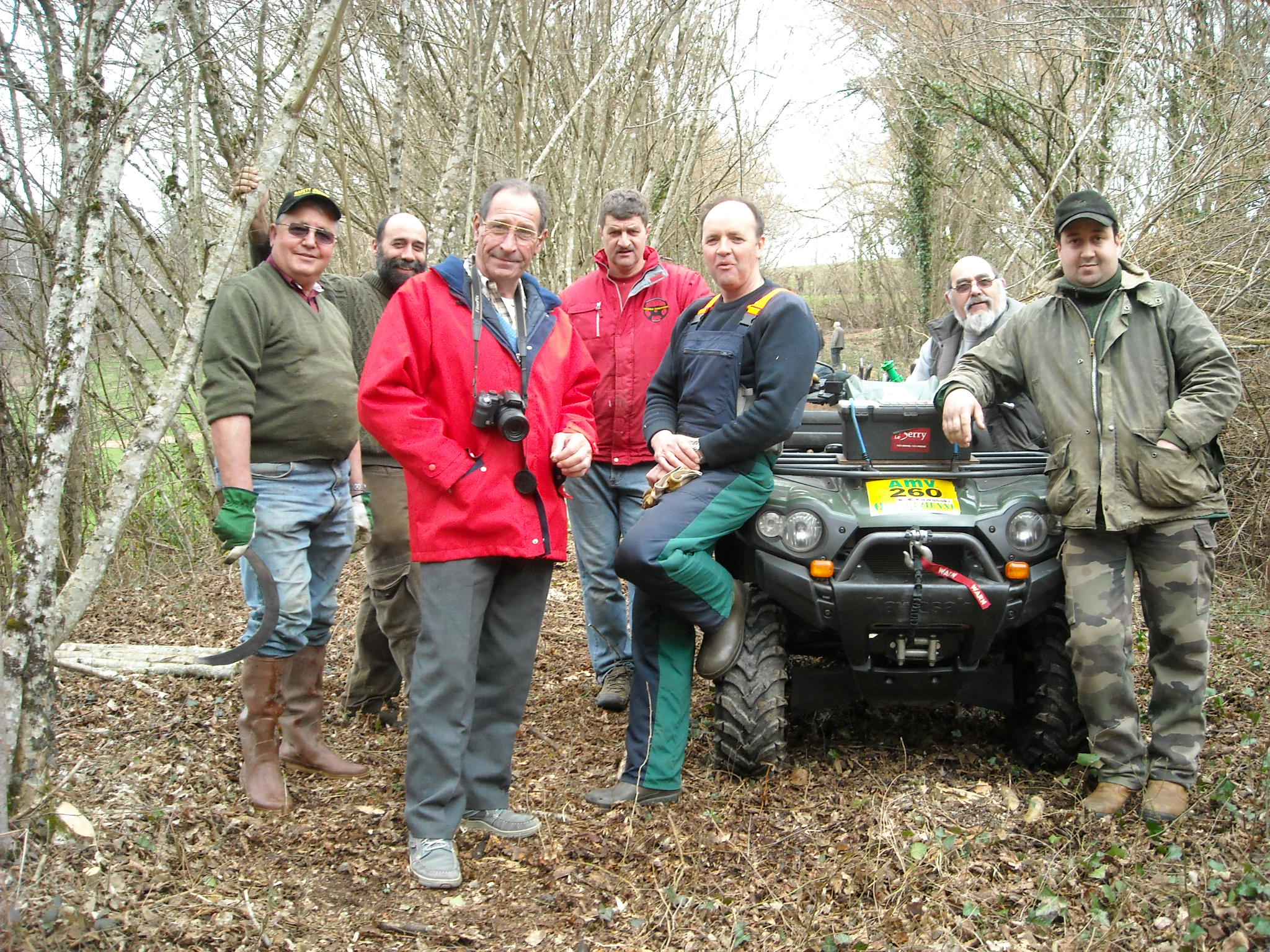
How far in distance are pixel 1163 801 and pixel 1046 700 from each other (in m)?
0.49

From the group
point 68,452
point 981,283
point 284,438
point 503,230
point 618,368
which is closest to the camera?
point 68,452

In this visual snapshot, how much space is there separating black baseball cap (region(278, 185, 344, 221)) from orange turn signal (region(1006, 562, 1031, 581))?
102 inches

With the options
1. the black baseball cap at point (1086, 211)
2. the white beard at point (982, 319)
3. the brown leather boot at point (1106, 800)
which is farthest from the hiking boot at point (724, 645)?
the white beard at point (982, 319)

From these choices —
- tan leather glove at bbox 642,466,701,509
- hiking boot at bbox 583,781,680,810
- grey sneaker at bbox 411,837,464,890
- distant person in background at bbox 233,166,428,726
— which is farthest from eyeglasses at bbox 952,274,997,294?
grey sneaker at bbox 411,837,464,890

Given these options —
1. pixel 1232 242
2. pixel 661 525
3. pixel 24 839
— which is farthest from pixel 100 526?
pixel 1232 242

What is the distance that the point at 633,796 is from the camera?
3566 mm

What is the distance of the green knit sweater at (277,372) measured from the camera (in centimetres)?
329

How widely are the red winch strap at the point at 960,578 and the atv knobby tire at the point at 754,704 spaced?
0.61m

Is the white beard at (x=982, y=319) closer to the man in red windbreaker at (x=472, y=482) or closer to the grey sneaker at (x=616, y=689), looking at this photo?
the grey sneaker at (x=616, y=689)

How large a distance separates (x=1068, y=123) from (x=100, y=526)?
10.9 meters

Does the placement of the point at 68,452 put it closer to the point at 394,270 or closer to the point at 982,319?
the point at 394,270

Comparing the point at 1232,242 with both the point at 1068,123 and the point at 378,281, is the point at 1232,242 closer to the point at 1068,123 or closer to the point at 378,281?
the point at 1068,123

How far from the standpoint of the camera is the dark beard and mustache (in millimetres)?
4152

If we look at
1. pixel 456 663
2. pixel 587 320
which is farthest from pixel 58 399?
pixel 587 320
